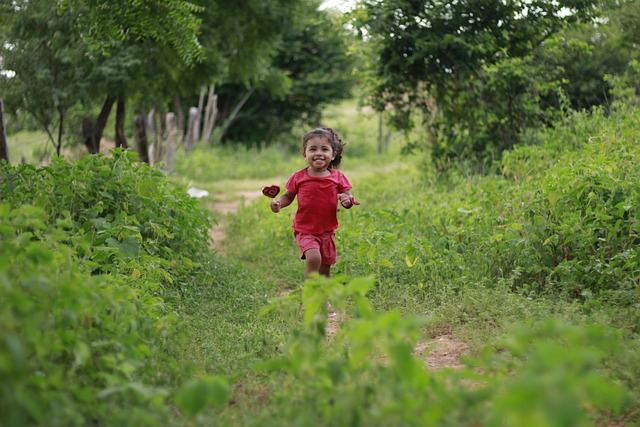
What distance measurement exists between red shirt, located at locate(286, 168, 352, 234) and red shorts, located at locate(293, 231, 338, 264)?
0.04 meters

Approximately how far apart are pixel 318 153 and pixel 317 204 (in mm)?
400

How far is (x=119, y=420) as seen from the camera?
8.23ft

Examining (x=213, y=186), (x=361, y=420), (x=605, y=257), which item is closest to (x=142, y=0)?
(x=605, y=257)

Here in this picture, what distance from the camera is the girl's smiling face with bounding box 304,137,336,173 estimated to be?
5254 millimetres

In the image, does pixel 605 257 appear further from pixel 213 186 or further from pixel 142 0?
pixel 213 186

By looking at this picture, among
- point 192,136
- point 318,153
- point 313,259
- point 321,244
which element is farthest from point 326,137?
point 192,136

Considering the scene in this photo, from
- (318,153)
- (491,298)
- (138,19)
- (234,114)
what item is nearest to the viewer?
(491,298)

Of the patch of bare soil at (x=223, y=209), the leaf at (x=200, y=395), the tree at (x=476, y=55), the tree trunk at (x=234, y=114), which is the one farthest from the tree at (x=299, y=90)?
the leaf at (x=200, y=395)

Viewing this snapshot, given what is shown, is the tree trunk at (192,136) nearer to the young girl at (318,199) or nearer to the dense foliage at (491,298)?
the dense foliage at (491,298)

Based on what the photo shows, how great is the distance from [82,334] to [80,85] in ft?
22.2

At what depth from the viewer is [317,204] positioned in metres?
5.25

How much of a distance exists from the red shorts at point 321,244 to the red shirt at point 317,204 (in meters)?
0.04

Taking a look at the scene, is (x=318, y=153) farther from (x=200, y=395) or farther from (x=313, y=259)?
(x=200, y=395)

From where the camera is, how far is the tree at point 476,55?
30.8ft
